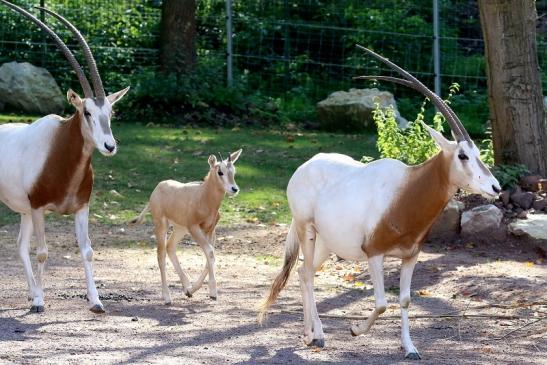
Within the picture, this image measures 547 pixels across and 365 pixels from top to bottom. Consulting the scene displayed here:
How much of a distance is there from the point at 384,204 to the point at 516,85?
14.7ft

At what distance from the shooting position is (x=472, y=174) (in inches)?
277

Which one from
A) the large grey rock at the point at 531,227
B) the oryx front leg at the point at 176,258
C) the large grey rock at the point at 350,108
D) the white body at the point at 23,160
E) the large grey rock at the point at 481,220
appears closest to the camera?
the white body at the point at 23,160

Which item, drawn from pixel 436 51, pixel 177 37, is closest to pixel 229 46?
pixel 177 37

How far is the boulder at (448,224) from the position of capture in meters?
10.6

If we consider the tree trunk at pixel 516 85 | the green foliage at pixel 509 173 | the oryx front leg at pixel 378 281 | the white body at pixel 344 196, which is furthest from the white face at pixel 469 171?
the tree trunk at pixel 516 85

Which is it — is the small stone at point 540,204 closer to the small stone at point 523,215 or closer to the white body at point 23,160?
the small stone at point 523,215

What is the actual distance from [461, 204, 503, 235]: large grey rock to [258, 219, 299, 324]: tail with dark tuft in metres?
2.98

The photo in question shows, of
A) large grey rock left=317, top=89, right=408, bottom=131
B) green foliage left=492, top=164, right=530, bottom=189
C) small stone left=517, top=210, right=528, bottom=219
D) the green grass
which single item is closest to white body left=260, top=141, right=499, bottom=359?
small stone left=517, top=210, right=528, bottom=219

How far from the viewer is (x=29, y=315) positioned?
8.20m

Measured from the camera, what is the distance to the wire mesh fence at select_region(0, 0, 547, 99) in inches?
717

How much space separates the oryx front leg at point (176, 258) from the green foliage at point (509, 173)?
326 cm

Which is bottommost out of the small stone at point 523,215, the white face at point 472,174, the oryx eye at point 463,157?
the small stone at point 523,215

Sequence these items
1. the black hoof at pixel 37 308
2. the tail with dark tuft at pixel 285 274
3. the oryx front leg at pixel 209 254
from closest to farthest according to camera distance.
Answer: the tail with dark tuft at pixel 285 274, the black hoof at pixel 37 308, the oryx front leg at pixel 209 254

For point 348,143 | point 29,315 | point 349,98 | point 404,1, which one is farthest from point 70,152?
point 404,1
